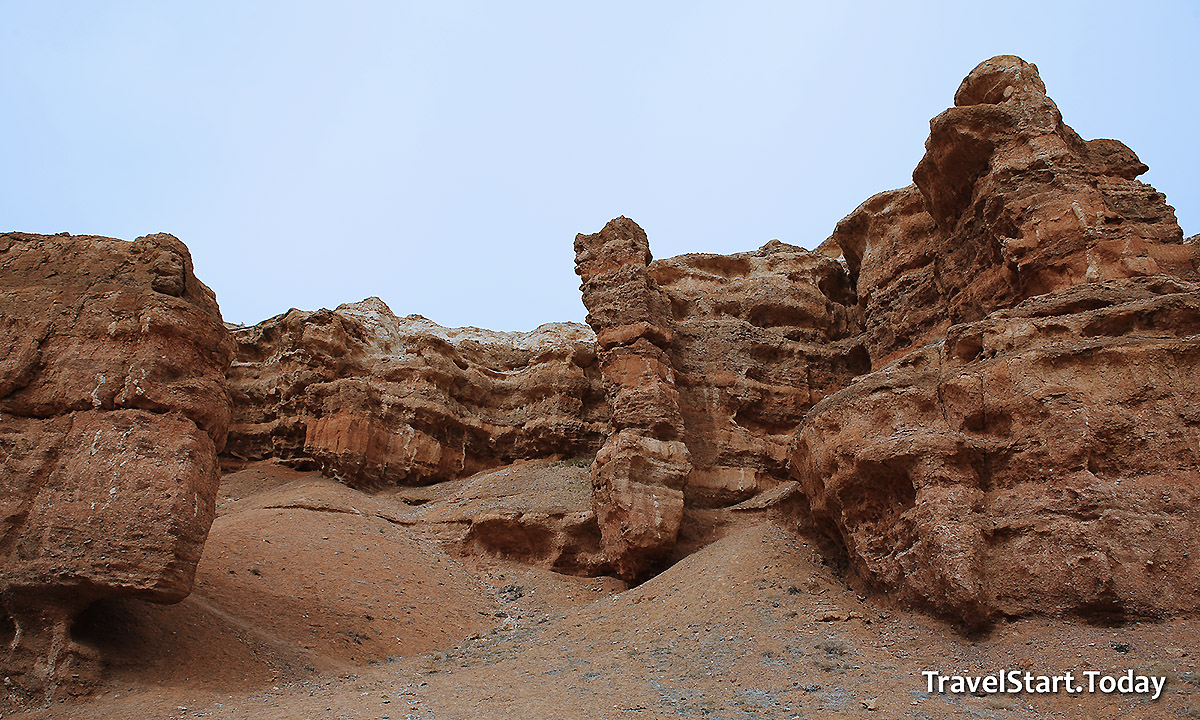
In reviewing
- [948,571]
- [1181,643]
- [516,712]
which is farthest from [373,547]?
[1181,643]

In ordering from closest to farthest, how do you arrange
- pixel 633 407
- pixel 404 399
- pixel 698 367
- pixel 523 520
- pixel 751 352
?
pixel 633 407
pixel 523 520
pixel 698 367
pixel 751 352
pixel 404 399

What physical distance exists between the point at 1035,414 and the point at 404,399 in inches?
688

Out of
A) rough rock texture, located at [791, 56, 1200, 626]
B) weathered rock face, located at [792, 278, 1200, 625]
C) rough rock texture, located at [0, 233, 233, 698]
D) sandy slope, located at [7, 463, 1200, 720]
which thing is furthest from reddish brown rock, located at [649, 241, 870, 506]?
rough rock texture, located at [0, 233, 233, 698]

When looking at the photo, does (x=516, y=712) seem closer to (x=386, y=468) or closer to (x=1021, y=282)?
(x=1021, y=282)

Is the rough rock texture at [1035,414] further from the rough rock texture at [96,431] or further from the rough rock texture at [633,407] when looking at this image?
the rough rock texture at [96,431]

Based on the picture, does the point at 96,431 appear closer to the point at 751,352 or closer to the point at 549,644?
the point at 549,644

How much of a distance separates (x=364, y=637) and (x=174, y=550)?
4.36 metres

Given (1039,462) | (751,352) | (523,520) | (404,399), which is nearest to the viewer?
(1039,462)

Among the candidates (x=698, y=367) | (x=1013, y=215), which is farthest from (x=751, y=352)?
(x=1013, y=215)

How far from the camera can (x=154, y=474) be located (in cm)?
892

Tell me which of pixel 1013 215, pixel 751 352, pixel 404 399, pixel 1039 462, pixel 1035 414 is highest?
pixel 1013 215

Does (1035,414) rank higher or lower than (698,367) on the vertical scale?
lower

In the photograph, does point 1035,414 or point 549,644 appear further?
point 549,644

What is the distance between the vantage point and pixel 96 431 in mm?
9141
